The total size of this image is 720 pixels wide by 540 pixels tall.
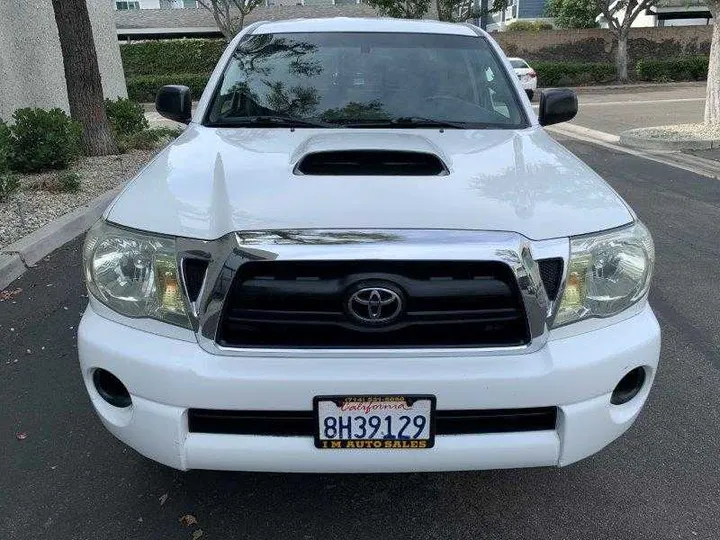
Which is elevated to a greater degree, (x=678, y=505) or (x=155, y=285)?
(x=155, y=285)

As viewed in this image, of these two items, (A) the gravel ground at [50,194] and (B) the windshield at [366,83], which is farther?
(A) the gravel ground at [50,194]

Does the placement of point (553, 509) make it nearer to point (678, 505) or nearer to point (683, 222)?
point (678, 505)

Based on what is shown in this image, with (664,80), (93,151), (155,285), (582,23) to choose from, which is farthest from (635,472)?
(582,23)

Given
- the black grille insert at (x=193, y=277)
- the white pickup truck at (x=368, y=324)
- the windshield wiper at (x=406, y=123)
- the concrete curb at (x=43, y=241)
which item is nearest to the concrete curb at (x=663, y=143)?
the concrete curb at (x=43, y=241)

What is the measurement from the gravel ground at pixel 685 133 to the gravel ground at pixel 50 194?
871 cm

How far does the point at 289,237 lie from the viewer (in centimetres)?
190

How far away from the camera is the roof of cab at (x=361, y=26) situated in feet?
12.3

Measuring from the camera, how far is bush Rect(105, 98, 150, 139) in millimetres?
10812

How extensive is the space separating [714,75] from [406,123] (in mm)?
10029

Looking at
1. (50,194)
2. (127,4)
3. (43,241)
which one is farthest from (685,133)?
(127,4)

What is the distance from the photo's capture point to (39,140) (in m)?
7.84

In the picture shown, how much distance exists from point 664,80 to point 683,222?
25.7m

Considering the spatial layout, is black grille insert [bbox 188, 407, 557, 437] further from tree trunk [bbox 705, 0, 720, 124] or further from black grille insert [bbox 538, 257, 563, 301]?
tree trunk [bbox 705, 0, 720, 124]

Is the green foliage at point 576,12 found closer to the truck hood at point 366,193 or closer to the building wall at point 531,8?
the building wall at point 531,8
